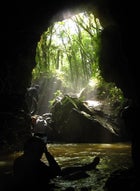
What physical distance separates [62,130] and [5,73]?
247 inches

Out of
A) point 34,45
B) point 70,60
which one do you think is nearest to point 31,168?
point 34,45

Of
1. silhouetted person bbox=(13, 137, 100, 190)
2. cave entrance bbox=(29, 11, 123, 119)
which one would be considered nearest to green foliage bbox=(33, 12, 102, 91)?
cave entrance bbox=(29, 11, 123, 119)

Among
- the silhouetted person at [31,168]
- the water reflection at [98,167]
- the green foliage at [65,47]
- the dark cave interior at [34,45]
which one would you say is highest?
the green foliage at [65,47]

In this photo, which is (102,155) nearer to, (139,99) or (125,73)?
(139,99)

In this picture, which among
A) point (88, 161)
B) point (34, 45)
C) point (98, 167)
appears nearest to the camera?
point (98, 167)

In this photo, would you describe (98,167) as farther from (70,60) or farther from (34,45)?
(70,60)

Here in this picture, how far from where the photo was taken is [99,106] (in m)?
19.5

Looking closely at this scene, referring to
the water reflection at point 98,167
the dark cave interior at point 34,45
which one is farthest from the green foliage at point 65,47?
the water reflection at point 98,167

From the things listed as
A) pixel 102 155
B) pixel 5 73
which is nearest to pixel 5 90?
pixel 5 73

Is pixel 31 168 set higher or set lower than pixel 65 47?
lower

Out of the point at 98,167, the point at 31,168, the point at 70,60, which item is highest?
the point at 70,60

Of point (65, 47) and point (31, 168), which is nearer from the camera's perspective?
point (31, 168)

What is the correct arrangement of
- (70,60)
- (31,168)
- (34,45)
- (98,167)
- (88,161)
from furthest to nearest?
(70,60) → (34,45) → (88,161) → (98,167) → (31,168)

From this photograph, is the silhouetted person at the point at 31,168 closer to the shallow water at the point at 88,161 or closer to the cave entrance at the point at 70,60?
the shallow water at the point at 88,161
